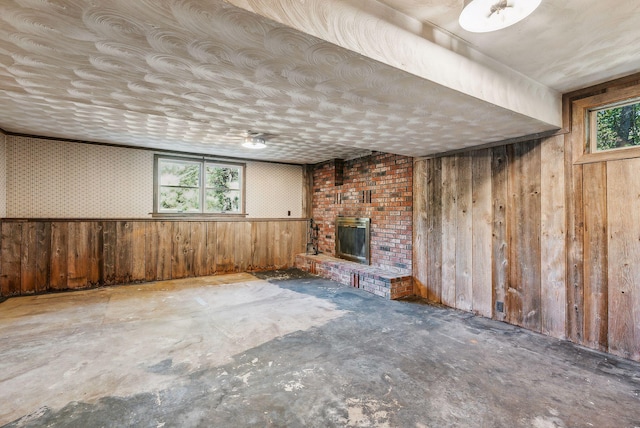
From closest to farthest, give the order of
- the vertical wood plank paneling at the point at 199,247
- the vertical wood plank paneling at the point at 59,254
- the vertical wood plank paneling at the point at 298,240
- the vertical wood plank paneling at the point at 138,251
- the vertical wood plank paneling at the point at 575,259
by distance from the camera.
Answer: the vertical wood plank paneling at the point at 575,259, the vertical wood plank paneling at the point at 59,254, the vertical wood plank paneling at the point at 138,251, the vertical wood plank paneling at the point at 199,247, the vertical wood plank paneling at the point at 298,240

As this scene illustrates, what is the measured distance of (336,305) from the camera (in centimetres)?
397

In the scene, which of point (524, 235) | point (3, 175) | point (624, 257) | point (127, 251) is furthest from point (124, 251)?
point (624, 257)

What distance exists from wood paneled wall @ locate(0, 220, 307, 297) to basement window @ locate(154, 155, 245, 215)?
29 centimetres

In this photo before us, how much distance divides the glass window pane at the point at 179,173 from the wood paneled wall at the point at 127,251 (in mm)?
737

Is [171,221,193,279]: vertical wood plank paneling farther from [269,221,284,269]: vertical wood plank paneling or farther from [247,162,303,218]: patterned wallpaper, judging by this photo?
[269,221,284,269]: vertical wood plank paneling

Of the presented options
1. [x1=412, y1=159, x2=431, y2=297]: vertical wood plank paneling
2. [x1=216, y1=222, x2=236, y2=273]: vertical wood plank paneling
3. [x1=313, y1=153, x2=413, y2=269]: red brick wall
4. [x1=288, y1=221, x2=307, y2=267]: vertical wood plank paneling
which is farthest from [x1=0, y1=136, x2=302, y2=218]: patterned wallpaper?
[x1=412, y1=159, x2=431, y2=297]: vertical wood plank paneling

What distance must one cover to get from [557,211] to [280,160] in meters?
4.76

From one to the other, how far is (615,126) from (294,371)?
350 cm

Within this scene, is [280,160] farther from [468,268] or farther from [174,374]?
[174,374]

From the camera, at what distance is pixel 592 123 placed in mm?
2805

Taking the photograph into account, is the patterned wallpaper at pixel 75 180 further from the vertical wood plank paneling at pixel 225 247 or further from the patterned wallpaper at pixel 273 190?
the patterned wallpaper at pixel 273 190

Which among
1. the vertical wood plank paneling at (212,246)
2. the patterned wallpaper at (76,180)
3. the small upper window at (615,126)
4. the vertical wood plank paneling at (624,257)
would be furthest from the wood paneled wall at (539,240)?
the patterned wallpaper at (76,180)

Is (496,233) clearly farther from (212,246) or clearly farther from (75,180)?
(75,180)

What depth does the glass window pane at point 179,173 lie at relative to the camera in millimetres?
5438
